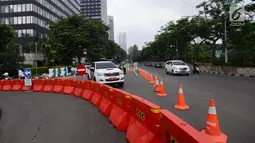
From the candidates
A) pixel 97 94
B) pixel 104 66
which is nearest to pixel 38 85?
pixel 104 66

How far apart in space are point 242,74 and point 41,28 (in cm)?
5730

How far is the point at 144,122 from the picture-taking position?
4234 mm

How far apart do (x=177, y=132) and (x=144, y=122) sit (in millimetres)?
1423

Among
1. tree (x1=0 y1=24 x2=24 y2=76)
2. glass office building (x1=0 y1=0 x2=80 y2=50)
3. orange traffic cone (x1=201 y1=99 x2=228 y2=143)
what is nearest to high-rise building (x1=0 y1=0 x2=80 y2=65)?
glass office building (x1=0 y1=0 x2=80 y2=50)

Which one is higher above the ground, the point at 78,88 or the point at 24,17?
the point at 24,17

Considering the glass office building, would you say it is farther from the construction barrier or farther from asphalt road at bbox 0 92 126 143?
asphalt road at bbox 0 92 126 143

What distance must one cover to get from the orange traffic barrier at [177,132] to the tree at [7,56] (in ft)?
100

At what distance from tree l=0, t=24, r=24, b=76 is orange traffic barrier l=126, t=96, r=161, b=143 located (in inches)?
1145

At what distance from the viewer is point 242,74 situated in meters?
22.3

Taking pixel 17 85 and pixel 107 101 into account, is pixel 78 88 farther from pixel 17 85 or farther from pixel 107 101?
pixel 17 85

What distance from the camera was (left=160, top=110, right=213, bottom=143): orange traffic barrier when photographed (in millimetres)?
2496

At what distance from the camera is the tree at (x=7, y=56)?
29.2m

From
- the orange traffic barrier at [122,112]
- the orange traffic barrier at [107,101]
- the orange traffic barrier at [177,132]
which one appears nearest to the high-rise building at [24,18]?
the orange traffic barrier at [107,101]

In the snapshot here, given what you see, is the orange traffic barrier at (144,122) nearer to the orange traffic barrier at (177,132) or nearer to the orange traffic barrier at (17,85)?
the orange traffic barrier at (177,132)
